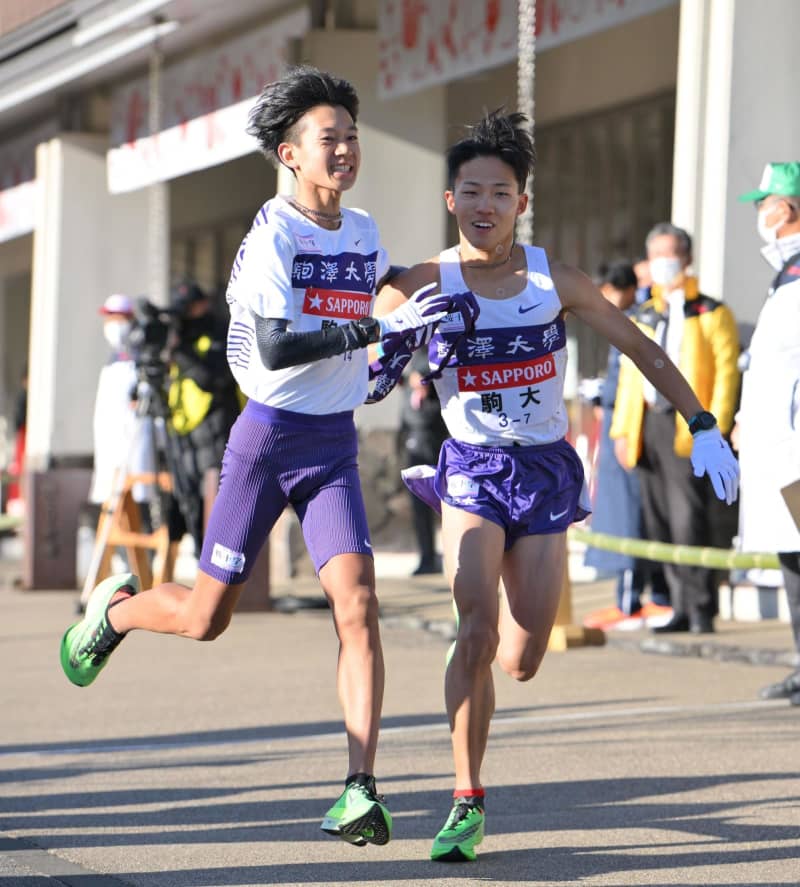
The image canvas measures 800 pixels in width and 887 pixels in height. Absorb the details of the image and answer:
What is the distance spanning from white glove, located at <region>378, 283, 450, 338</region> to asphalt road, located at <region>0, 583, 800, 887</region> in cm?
142

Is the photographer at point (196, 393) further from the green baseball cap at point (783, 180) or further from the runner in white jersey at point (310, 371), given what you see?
the runner in white jersey at point (310, 371)

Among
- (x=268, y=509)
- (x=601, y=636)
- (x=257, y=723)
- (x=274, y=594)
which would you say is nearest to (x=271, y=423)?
(x=268, y=509)

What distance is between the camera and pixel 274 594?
45.3ft

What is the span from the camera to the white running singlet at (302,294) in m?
5.32

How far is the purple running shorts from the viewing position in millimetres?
5586

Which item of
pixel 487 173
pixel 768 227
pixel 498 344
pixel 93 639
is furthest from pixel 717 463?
pixel 768 227

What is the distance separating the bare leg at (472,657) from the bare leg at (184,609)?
0.67 m

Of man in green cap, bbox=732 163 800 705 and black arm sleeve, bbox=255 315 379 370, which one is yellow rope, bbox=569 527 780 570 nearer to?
man in green cap, bbox=732 163 800 705

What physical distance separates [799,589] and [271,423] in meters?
3.09

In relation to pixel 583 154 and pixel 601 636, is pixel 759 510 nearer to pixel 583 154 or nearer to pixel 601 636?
pixel 601 636

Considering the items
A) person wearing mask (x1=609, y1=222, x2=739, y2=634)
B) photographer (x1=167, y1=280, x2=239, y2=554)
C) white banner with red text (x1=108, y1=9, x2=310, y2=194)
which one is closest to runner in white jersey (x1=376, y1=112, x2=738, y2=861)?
person wearing mask (x1=609, y1=222, x2=739, y2=634)

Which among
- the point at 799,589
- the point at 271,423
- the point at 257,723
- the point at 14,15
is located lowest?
the point at 257,723

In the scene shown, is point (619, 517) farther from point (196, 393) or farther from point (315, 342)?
point (315, 342)

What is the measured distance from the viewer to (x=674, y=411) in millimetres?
10203
